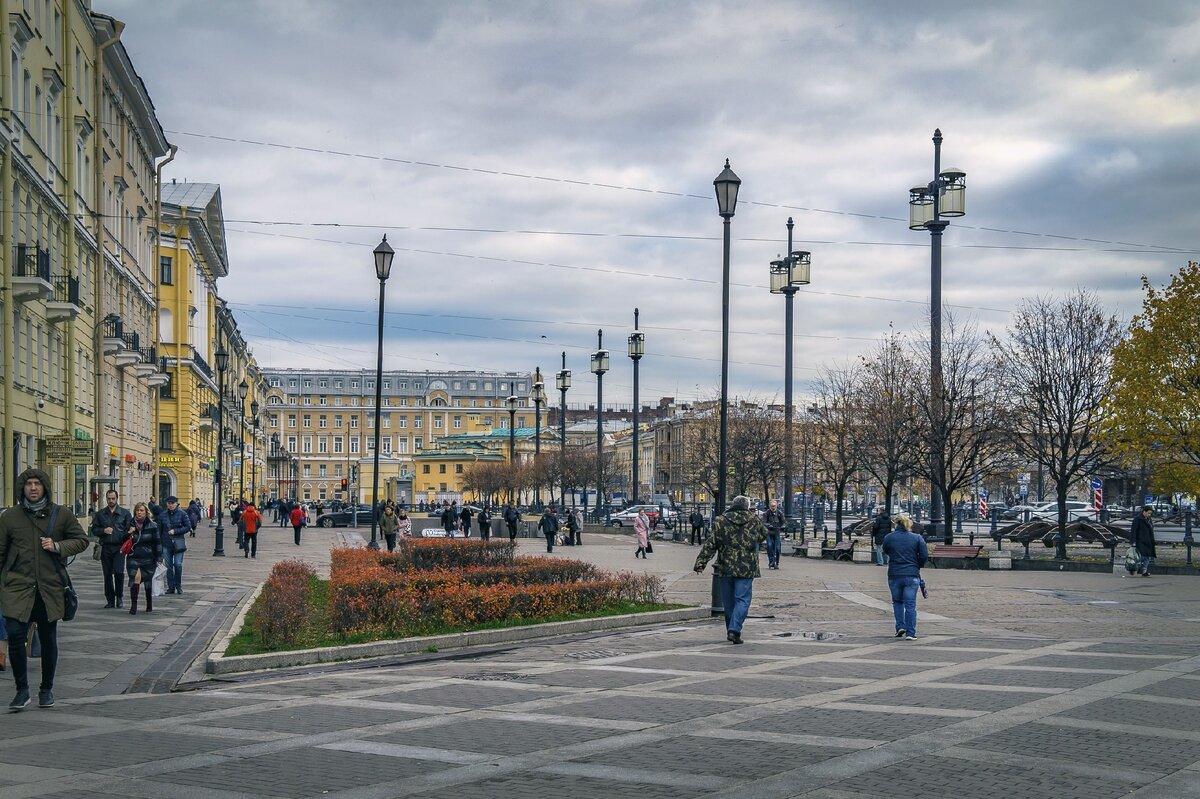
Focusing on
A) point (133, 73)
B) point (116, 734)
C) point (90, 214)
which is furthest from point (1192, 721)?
point (133, 73)

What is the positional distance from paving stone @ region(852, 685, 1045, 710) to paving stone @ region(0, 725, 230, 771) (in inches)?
213

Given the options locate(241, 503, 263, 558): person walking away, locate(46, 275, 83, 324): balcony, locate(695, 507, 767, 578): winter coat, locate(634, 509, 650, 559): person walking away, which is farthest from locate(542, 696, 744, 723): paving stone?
locate(241, 503, 263, 558): person walking away

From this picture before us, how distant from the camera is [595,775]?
26.2 ft

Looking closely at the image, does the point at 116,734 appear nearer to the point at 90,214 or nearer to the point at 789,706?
the point at 789,706

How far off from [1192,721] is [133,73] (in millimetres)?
45001

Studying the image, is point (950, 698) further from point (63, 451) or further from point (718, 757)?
point (63, 451)

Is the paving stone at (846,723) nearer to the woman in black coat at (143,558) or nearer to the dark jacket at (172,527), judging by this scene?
the woman in black coat at (143,558)

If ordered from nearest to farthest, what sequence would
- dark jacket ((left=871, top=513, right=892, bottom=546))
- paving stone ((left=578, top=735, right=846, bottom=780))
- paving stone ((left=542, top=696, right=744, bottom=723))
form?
paving stone ((left=578, top=735, right=846, bottom=780))
paving stone ((left=542, top=696, right=744, bottom=723))
dark jacket ((left=871, top=513, right=892, bottom=546))

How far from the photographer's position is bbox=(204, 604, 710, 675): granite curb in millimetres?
13523

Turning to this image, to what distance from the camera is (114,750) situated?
8867mm

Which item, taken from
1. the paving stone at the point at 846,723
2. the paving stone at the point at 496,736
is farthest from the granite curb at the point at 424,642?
the paving stone at the point at 846,723

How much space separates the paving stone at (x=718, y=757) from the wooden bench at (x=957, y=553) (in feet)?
87.6

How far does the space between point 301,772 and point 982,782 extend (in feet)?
13.7

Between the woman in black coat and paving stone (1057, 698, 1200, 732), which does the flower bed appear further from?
paving stone (1057, 698, 1200, 732)
